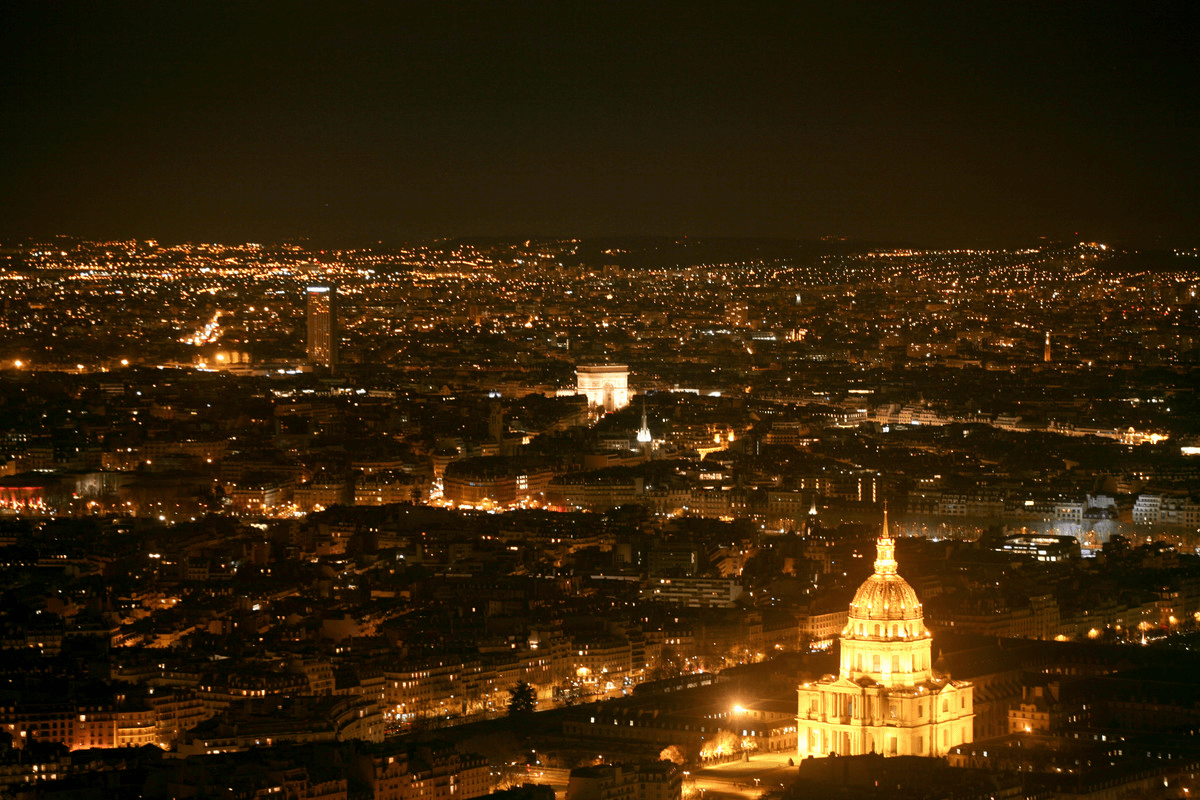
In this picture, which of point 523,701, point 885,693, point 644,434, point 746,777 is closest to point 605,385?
point 644,434

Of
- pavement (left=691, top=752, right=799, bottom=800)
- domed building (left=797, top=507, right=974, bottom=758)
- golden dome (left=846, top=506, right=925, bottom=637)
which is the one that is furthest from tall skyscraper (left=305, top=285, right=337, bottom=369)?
pavement (left=691, top=752, right=799, bottom=800)

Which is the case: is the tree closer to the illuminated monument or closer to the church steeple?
the church steeple

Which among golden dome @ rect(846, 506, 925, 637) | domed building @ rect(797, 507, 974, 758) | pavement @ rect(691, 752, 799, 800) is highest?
golden dome @ rect(846, 506, 925, 637)

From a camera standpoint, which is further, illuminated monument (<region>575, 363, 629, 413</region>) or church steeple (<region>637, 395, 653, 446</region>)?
illuminated monument (<region>575, 363, 629, 413</region>)

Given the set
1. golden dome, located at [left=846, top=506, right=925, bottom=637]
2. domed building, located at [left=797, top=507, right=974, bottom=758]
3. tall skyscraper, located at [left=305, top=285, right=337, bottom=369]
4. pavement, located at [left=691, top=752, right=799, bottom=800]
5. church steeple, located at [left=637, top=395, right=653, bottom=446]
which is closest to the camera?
pavement, located at [left=691, top=752, right=799, bottom=800]

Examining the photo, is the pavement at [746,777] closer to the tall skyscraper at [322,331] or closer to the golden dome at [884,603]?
the golden dome at [884,603]

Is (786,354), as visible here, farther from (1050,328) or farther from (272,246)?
(272,246)
